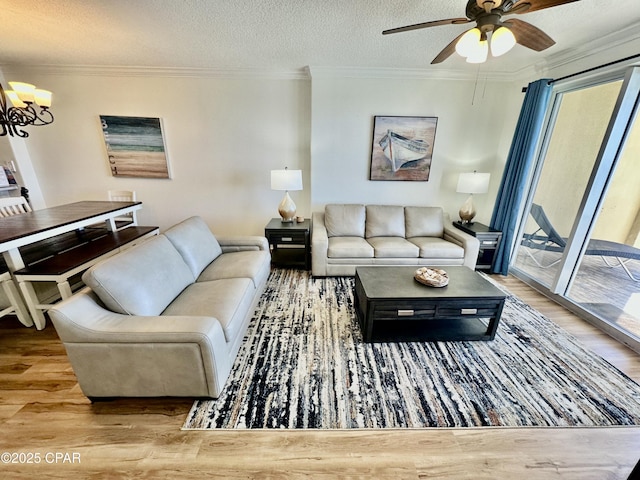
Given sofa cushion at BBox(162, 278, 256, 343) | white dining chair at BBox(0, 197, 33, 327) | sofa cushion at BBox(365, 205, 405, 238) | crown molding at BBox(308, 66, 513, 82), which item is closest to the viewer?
sofa cushion at BBox(162, 278, 256, 343)

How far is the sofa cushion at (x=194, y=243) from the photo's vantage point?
2.31 m

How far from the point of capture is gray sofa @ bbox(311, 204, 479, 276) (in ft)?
10.2

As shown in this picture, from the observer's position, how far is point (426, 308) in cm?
204

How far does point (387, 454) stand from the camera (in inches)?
52.2

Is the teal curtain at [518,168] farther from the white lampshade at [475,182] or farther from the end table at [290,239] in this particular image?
the end table at [290,239]

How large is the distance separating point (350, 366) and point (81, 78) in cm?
489

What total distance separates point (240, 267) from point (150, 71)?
122 inches

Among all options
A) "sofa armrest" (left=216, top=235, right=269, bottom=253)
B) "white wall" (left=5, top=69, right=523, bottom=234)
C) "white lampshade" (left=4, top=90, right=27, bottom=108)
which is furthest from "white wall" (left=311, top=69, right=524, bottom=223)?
"white lampshade" (left=4, top=90, right=27, bottom=108)

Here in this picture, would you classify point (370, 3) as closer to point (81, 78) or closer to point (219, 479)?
point (219, 479)

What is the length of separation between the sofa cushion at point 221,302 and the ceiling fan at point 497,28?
78.7 inches

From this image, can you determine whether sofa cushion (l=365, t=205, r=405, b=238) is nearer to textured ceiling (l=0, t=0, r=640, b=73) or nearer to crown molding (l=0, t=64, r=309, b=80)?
textured ceiling (l=0, t=0, r=640, b=73)

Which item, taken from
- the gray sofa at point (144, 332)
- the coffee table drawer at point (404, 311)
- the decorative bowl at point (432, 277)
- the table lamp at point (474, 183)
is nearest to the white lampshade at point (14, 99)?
the gray sofa at point (144, 332)

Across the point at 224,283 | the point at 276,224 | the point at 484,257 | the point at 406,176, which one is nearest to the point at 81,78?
the point at 276,224

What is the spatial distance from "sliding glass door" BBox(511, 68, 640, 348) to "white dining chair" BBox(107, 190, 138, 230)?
526cm
